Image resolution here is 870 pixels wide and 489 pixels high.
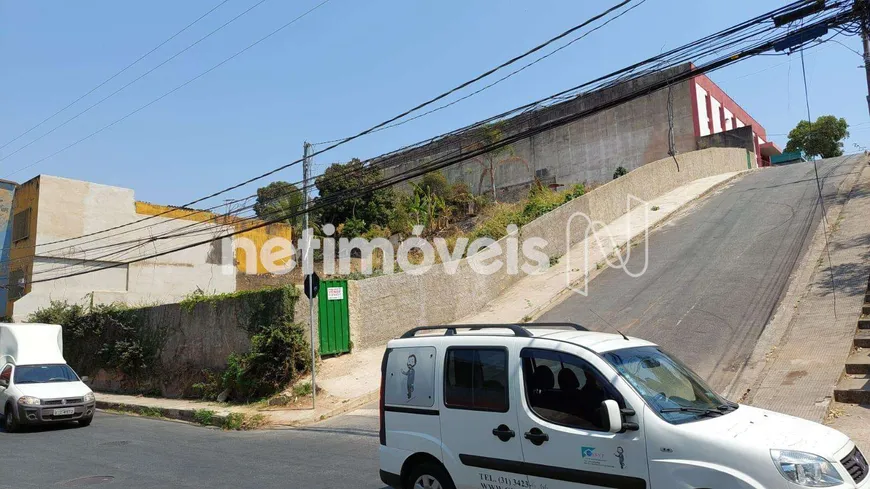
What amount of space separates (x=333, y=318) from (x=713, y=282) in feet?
33.3

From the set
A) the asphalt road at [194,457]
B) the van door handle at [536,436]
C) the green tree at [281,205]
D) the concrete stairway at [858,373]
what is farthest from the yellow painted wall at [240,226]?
the van door handle at [536,436]

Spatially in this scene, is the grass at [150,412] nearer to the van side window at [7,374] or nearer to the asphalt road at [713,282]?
the van side window at [7,374]

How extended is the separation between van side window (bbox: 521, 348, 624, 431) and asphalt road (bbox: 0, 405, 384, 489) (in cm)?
289

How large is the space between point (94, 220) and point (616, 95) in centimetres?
3282

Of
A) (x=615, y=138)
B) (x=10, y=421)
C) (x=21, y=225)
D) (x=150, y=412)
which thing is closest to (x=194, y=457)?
(x=10, y=421)

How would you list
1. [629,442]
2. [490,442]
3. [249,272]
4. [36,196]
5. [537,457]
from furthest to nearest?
[249,272], [36,196], [490,442], [537,457], [629,442]

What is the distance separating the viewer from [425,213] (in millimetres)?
31328

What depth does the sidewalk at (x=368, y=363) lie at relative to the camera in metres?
12.8

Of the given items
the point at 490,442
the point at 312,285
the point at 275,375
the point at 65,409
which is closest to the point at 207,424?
the point at 275,375

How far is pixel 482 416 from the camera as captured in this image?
4.88m

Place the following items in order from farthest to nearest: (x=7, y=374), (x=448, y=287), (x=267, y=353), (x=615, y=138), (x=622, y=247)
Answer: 1. (x=615, y=138)
2. (x=622, y=247)
3. (x=448, y=287)
4. (x=267, y=353)
5. (x=7, y=374)

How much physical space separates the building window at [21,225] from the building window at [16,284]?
1.67 m

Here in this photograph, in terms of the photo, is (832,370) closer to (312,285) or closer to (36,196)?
(312,285)

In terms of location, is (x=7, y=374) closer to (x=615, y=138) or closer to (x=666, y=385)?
(x=666, y=385)
